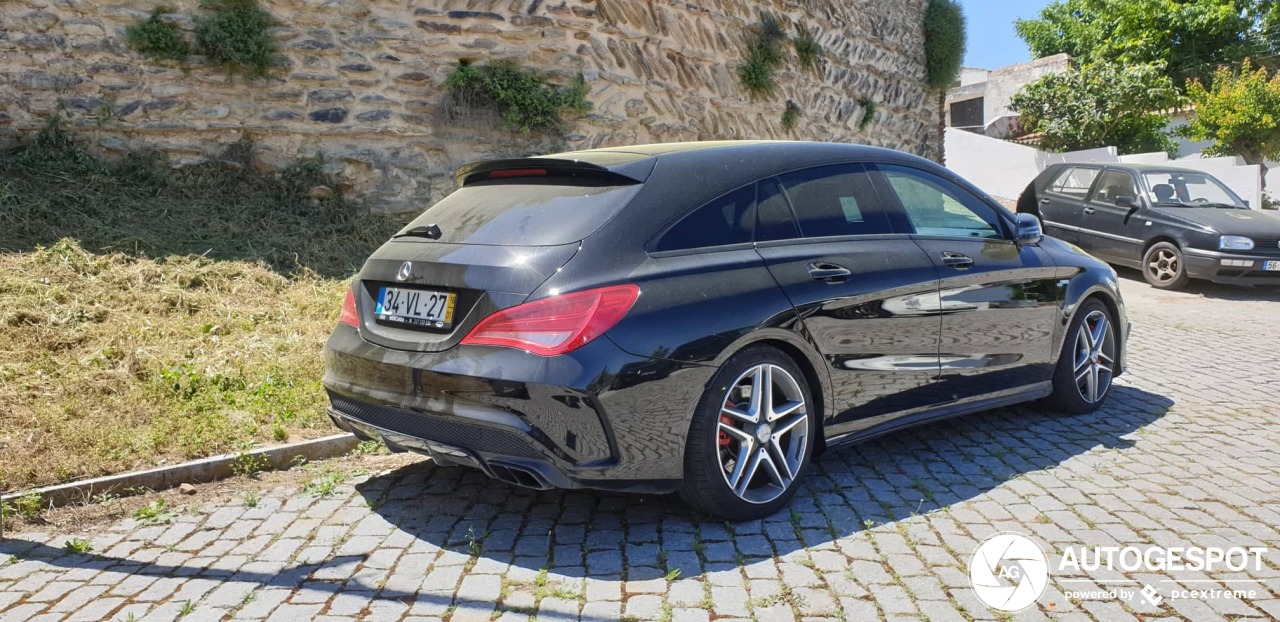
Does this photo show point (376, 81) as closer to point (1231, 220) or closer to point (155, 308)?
point (155, 308)

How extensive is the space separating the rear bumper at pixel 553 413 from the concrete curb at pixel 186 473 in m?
1.30

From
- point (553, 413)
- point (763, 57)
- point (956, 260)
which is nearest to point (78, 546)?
point (553, 413)

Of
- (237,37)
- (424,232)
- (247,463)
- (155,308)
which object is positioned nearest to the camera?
(424,232)

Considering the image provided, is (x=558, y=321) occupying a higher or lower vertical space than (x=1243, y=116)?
lower

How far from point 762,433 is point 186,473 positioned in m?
2.76

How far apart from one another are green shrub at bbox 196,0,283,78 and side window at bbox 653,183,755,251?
5966 mm

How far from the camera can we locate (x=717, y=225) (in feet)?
14.1

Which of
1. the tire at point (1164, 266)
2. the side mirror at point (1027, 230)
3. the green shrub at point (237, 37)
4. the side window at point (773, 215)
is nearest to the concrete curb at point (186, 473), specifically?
the side window at point (773, 215)

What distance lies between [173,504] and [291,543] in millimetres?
839

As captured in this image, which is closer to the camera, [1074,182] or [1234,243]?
[1234,243]

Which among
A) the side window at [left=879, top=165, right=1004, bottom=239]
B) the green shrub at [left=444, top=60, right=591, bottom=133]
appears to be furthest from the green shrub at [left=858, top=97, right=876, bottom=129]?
the side window at [left=879, top=165, right=1004, bottom=239]

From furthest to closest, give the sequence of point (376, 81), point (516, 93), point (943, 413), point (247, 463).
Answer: point (516, 93) < point (376, 81) < point (943, 413) < point (247, 463)

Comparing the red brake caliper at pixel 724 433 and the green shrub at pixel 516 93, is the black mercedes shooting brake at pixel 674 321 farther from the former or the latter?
the green shrub at pixel 516 93

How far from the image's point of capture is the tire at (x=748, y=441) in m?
3.97
